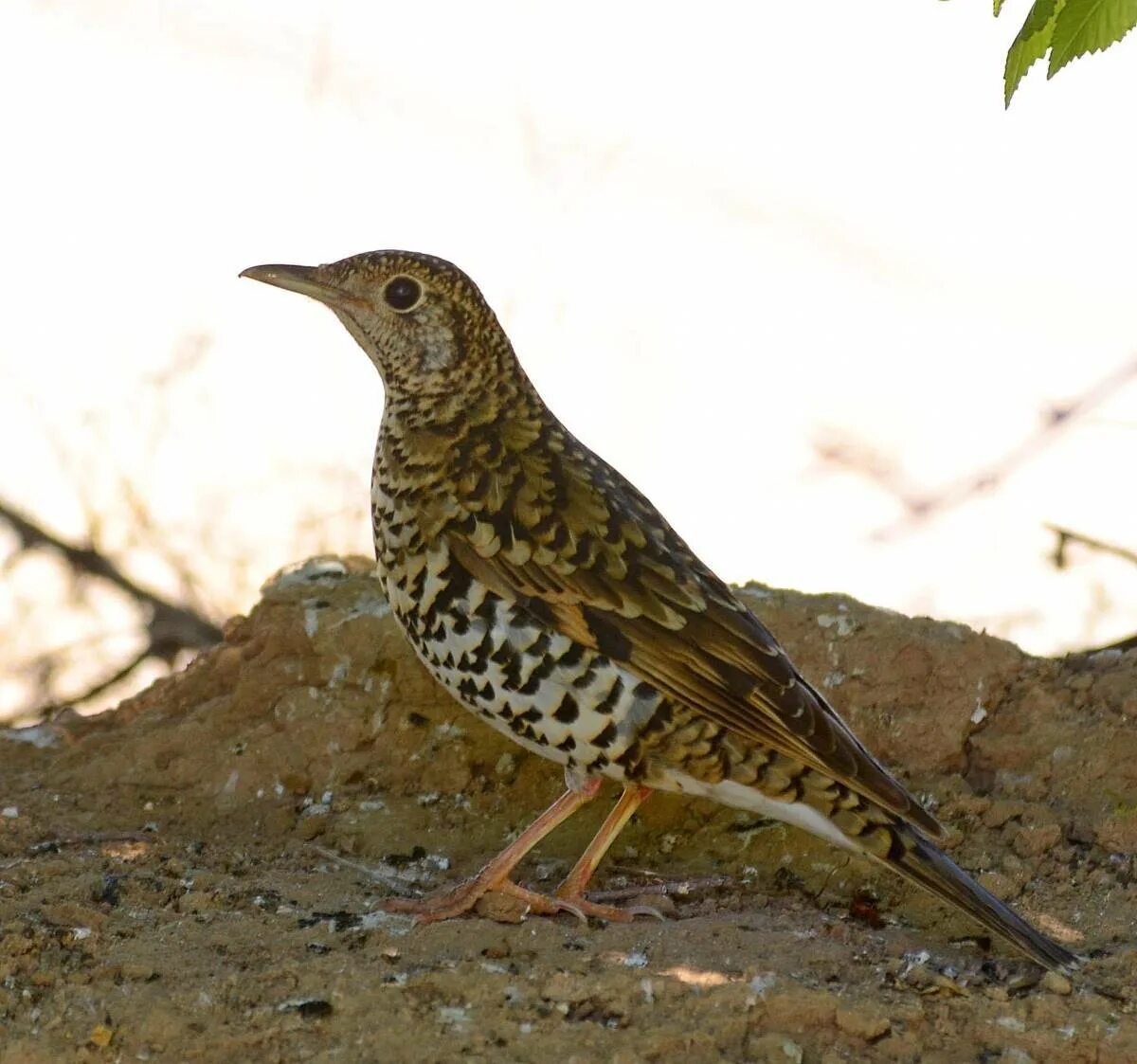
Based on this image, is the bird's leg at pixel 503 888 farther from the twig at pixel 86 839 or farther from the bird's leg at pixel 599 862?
the twig at pixel 86 839

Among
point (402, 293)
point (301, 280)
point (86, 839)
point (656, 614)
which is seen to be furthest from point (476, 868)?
point (301, 280)

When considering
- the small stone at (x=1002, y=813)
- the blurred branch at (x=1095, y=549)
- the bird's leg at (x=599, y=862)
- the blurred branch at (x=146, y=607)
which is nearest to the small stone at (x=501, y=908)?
the bird's leg at (x=599, y=862)

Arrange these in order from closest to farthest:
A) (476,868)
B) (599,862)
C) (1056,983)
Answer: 1. (1056,983)
2. (599,862)
3. (476,868)

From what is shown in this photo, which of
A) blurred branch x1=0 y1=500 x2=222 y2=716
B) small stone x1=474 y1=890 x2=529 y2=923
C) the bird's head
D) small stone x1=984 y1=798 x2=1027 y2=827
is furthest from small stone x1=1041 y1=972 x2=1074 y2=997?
blurred branch x1=0 y1=500 x2=222 y2=716

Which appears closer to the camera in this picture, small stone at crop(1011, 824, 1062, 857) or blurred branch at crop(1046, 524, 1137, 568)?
small stone at crop(1011, 824, 1062, 857)

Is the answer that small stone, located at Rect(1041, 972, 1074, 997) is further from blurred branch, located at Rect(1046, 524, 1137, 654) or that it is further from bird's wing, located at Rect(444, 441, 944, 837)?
blurred branch, located at Rect(1046, 524, 1137, 654)

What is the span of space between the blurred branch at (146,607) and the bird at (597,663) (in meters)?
3.33

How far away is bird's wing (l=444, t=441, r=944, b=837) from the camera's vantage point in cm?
504

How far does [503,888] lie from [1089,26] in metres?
2.86

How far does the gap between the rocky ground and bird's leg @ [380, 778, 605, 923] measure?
0.33 ft

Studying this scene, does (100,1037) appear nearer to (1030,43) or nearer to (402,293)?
(402,293)

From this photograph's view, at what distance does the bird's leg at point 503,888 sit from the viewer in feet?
16.6

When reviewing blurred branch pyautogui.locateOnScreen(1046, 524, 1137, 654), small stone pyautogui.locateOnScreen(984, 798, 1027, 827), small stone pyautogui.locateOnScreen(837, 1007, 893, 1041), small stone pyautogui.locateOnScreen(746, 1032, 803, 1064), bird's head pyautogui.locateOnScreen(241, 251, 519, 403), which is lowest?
small stone pyautogui.locateOnScreen(746, 1032, 803, 1064)

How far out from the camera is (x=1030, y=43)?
3.87m
